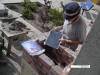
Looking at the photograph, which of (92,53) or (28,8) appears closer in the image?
(92,53)

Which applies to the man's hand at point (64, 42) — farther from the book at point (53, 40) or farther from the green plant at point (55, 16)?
the green plant at point (55, 16)

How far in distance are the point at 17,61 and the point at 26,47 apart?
3586mm

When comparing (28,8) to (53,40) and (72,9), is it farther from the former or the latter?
(53,40)

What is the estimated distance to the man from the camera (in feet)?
14.1

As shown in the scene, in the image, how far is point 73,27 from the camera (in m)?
4.51

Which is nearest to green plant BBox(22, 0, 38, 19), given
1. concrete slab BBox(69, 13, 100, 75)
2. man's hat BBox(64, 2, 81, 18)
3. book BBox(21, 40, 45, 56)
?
man's hat BBox(64, 2, 81, 18)

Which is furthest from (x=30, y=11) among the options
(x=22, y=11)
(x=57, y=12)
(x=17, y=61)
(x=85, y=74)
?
(x=85, y=74)

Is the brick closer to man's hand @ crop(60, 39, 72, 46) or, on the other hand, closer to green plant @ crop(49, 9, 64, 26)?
man's hand @ crop(60, 39, 72, 46)

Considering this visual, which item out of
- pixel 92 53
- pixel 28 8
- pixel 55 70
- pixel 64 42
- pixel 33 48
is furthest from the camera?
pixel 28 8

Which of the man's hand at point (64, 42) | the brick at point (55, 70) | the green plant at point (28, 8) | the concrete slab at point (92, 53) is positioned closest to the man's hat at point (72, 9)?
the man's hand at point (64, 42)

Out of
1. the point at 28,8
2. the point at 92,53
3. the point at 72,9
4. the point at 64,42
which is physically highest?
the point at 92,53

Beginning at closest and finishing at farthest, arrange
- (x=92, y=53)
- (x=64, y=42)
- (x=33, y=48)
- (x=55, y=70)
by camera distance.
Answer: (x=92, y=53) → (x=55, y=70) → (x=33, y=48) → (x=64, y=42)

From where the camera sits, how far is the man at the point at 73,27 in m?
4.30

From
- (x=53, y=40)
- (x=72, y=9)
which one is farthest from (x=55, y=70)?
(x=72, y=9)
